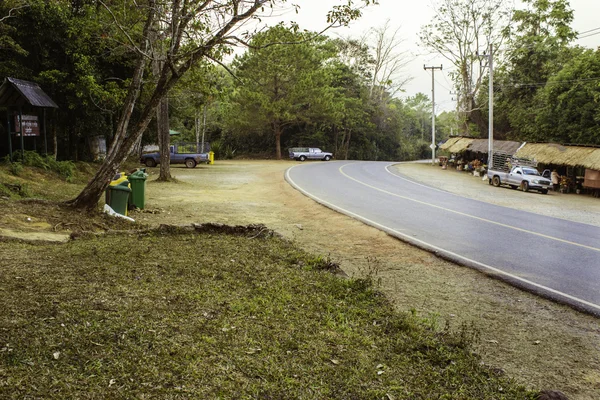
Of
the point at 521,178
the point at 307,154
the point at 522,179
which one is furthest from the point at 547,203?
the point at 307,154

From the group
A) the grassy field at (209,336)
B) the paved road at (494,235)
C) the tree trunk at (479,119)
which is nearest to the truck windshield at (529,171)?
the paved road at (494,235)

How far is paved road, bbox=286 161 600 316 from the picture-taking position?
923 centimetres

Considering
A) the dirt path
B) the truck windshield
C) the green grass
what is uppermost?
the truck windshield

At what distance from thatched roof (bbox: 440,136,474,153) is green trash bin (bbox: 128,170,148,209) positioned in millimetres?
34326

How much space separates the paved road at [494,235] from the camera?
30.3ft

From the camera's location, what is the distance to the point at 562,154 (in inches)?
1187

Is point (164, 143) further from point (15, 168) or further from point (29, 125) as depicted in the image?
point (15, 168)

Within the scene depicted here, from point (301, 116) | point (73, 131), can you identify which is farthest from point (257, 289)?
point (301, 116)

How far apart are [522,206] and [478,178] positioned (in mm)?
16630

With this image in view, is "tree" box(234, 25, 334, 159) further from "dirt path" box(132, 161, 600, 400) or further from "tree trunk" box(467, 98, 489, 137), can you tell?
"dirt path" box(132, 161, 600, 400)

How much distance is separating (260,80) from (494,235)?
3844 cm

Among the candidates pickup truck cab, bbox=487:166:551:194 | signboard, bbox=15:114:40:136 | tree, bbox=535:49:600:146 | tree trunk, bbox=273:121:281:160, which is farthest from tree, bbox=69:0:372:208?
tree trunk, bbox=273:121:281:160

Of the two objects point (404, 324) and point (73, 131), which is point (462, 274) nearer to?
point (404, 324)

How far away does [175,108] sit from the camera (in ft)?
115
